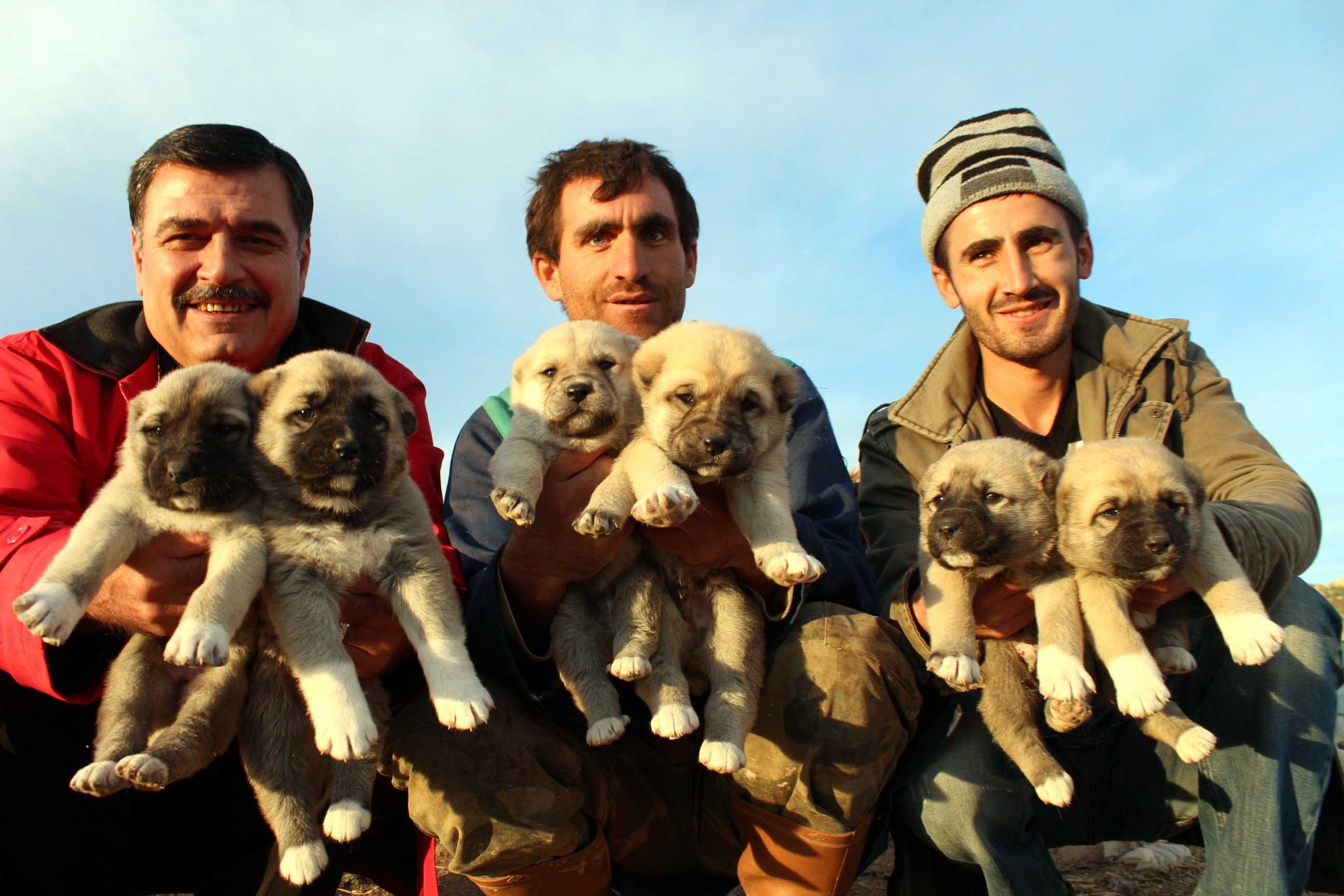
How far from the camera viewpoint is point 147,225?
443cm

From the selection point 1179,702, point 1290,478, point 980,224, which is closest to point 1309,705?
point 1179,702

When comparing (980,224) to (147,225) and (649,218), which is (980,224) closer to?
(649,218)

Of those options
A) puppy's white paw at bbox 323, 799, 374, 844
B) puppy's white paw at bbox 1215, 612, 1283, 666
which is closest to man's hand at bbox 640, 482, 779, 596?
puppy's white paw at bbox 323, 799, 374, 844

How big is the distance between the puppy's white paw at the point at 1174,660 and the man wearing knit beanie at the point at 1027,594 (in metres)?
0.18

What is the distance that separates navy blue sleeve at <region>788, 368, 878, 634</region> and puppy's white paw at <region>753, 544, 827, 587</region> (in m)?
0.33

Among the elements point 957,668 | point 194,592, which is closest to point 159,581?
point 194,592

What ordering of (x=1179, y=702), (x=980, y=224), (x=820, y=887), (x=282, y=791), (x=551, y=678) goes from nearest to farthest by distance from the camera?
(x=282, y=791)
(x=820, y=887)
(x=551, y=678)
(x=1179, y=702)
(x=980, y=224)

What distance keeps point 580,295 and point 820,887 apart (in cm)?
320

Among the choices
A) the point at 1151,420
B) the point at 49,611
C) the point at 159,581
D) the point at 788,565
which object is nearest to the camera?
the point at 49,611

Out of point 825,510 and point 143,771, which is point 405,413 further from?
point 825,510

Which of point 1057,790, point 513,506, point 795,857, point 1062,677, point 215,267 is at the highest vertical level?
point 215,267

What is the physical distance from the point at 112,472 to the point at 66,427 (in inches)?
10.3

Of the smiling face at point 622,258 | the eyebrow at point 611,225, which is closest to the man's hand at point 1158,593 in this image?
the smiling face at point 622,258

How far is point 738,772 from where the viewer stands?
3.65 m
